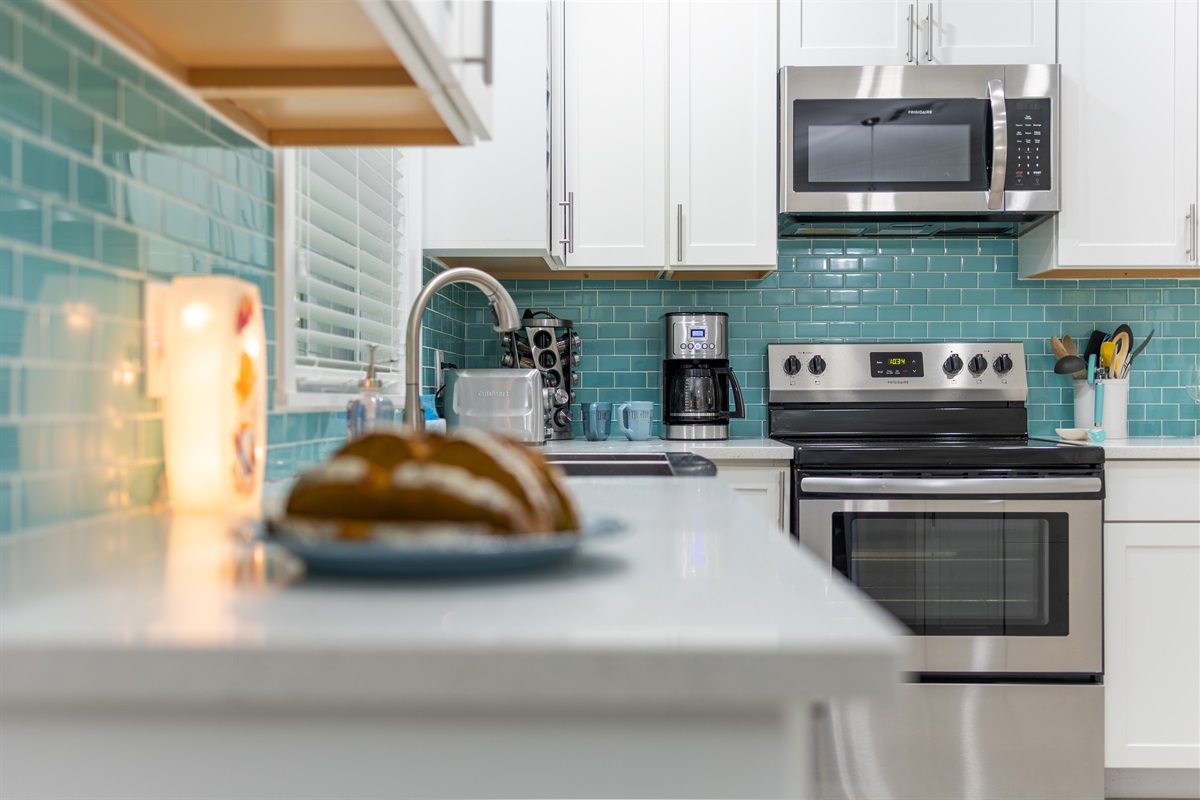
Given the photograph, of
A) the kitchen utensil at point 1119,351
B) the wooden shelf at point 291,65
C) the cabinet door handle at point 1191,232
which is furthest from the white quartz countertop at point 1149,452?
the wooden shelf at point 291,65

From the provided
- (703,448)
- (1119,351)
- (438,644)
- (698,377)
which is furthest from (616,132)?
(438,644)

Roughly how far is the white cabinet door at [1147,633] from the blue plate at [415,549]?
2.34 metres

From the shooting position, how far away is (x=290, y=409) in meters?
1.52

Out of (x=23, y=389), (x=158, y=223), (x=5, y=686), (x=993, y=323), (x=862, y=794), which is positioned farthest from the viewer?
(x=993, y=323)

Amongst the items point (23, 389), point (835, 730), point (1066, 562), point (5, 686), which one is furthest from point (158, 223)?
point (1066, 562)

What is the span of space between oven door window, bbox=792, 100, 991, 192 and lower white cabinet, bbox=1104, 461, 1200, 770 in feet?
3.12

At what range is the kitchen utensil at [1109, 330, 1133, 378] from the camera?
2.99 metres

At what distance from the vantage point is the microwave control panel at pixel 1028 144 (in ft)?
8.93

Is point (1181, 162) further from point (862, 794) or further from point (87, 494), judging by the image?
point (87, 494)

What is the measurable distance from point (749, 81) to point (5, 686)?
265 cm

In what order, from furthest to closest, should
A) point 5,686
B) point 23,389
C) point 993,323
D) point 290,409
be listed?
1. point 993,323
2. point 290,409
3. point 23,389
4. point 5,686

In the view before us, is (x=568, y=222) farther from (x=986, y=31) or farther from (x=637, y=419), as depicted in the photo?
(x=986, y=31)

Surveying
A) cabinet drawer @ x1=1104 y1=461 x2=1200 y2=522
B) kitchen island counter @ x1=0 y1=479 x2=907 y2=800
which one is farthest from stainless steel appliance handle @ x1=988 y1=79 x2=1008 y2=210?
kitchen island counter @ x1=0 y1=479 x2=907 y2=800

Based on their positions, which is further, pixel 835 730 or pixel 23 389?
pixel 835 730
